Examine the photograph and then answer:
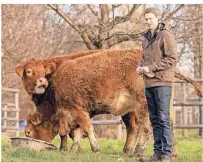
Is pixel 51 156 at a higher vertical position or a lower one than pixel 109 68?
lower

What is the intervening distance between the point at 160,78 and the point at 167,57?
0.26 metres

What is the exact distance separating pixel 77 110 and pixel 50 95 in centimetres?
84

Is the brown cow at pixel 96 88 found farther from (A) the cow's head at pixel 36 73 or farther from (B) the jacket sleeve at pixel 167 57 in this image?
(B) the jacket sleeve at pixel 167 57

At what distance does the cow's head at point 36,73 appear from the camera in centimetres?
950

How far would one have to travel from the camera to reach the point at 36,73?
31.3 feet

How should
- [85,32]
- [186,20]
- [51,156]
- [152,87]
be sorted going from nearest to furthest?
[152,87]
[51,156]
[186,20]
[85,32]

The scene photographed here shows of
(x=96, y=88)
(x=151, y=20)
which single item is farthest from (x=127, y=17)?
(x=151, y=20)

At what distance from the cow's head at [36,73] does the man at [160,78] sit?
8.90 feet

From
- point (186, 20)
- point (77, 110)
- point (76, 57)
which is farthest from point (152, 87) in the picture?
point (186, 20)

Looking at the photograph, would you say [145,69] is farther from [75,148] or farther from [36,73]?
[36,73]

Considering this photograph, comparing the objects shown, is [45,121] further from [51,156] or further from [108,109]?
[51,156]

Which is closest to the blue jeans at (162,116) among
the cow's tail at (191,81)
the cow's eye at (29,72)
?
the cow's tail at (191,81)

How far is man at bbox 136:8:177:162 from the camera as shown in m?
6.98

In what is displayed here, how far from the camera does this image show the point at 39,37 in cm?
1759
